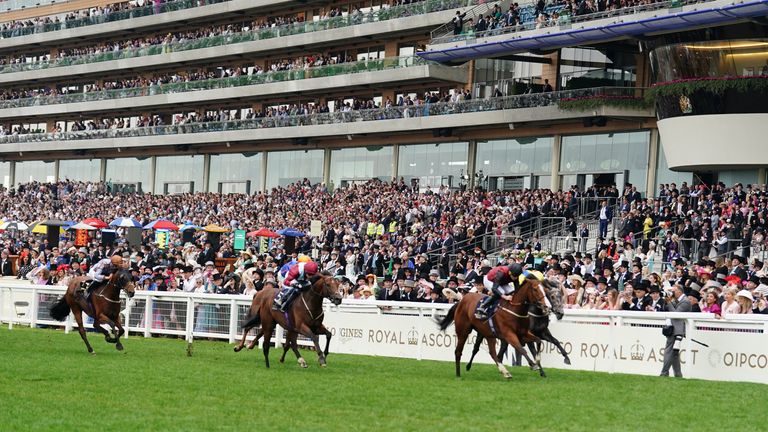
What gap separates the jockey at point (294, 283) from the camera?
17.7 metres

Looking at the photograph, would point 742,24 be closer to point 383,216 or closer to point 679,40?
point 679,40

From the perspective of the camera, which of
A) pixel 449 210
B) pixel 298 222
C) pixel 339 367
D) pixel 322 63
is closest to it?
pixel 339 367

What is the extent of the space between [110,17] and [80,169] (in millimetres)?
9385

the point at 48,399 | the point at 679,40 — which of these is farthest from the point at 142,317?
the point at 679,40

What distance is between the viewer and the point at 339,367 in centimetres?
1766

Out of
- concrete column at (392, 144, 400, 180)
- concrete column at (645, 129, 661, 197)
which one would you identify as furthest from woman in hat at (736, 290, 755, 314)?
concrete column at (392, 144, 400, 180)

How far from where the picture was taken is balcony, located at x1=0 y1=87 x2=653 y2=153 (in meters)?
40.6

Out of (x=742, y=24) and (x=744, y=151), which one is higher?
(x=742, y=24)

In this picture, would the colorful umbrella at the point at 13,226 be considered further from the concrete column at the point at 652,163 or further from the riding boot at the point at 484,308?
the riding boot at the point at 484,308

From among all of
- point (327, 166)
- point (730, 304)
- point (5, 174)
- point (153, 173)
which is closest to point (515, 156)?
point (327, 166)

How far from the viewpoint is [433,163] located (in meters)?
50.4

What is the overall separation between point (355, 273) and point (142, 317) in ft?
30.0

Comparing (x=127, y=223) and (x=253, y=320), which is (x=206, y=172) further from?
(x=253, y=320)

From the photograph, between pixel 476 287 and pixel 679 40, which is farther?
pixel 679 40
